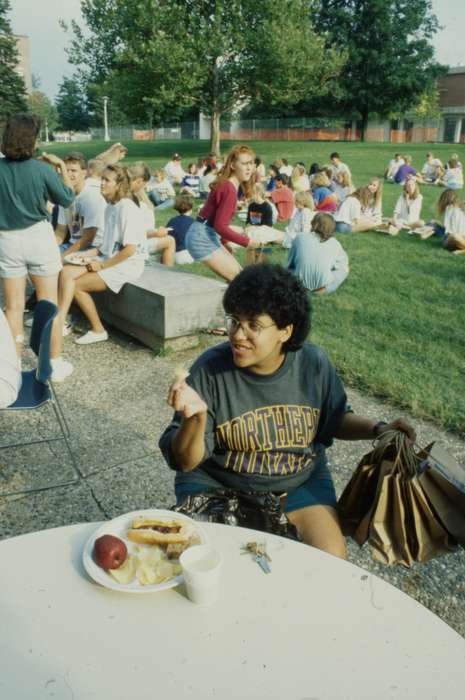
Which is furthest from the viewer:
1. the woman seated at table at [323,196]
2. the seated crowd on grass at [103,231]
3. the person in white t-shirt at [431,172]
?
the person in white t-shirt at [431,172]

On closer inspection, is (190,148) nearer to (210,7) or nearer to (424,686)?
(210,7)

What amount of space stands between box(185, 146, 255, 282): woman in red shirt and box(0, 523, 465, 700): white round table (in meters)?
4.59

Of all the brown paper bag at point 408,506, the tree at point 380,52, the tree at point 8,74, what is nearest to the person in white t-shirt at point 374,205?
the brown paper bag at point 408,506

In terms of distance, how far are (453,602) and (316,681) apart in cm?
157

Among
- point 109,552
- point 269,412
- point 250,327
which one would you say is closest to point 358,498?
point 269,412

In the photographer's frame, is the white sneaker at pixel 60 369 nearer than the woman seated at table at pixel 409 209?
Yes

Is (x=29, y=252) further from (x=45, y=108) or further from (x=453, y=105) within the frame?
(x=45, y=108)

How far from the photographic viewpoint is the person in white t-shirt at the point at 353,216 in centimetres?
1112

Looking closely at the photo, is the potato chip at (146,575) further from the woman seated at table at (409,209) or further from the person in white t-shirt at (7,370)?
the woman seated at table at (409,209)

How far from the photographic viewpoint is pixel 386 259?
9039mm

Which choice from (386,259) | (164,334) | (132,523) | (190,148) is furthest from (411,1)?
(132,523)

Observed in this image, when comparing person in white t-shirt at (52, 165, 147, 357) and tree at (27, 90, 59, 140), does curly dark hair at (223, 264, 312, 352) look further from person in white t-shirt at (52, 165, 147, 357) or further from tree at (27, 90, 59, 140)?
Answer: tree at (27, 90, 59, 140)

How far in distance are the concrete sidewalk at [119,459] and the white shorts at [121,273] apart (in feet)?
2.54

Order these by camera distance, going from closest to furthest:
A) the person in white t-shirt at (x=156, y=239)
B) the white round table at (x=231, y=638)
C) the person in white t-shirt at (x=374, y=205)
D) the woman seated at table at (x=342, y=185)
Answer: the white round table at (x=231, y=638) < the person in white t-shirt at (x=156, y=239) < the person in white t-shirt at (x=374, y=205) < the woman seated at table at (x=342, y=185)
